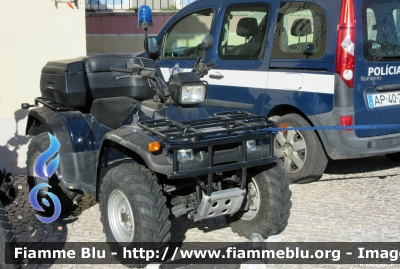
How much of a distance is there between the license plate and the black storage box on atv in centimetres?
→ 233

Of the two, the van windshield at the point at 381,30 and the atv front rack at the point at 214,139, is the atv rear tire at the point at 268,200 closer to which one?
the atv front rack at the point at 214,139

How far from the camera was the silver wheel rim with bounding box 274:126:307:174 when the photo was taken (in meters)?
6.61

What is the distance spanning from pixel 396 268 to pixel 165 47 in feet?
14.4

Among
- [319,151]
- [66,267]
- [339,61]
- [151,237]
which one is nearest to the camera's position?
[151,237]

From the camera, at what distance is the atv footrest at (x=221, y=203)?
4223 mm

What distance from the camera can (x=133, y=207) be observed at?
164 inches

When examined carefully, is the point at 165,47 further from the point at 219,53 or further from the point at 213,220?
the point at 213,220

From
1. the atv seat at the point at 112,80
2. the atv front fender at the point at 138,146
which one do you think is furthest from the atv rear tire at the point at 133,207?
the atv seat at the point at 112,80

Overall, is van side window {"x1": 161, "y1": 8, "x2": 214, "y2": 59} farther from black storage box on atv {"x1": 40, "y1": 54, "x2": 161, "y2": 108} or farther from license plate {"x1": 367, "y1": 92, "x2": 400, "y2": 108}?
license plate {"x1": 367, "y1": 92, "x2": 400, "y2": 108}

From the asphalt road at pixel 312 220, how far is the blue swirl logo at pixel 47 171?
173mm

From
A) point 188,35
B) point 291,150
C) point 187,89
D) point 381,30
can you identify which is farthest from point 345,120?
point 188,35

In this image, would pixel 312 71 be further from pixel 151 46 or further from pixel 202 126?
pixel 202 126

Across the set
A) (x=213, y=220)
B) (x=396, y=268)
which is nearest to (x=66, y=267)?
(x=213, y=220)

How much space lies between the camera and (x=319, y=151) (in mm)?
6484
